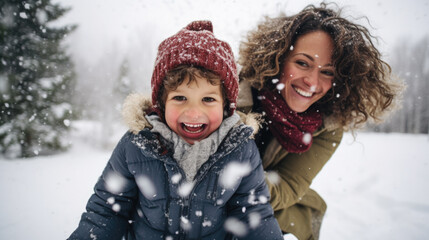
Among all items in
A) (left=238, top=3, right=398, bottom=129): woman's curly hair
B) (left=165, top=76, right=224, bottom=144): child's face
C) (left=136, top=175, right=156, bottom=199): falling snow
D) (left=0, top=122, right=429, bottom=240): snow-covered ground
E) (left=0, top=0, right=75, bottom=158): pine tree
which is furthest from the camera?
(left=0, top=0, right=75, bottom=158): pine tree

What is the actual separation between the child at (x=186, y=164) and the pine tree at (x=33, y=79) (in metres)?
7.42

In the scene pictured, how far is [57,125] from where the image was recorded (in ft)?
25.0

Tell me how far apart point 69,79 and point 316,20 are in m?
8.32

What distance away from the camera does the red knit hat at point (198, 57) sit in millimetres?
1358

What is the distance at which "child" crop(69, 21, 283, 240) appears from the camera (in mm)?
1359

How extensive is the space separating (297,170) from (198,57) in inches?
62.1

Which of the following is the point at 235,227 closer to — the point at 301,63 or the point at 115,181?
the point at 115,181

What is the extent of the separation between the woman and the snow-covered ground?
1.43ft

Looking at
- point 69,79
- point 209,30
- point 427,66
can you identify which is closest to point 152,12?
point 69,79

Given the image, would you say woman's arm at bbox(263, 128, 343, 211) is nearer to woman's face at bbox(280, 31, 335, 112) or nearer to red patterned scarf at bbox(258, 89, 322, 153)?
red patterned scarf at bbox(258, 89, 322, 153)

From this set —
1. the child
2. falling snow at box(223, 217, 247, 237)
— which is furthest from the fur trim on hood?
falling snow at box(223, 217, 247, 237)

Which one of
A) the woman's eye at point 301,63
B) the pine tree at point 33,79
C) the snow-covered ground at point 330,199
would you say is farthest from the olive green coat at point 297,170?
the pine tree at point 33,79

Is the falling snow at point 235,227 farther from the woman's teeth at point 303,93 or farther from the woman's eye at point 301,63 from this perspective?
the woman's eye at point 301,63

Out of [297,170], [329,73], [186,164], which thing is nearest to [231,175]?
[186,164]
